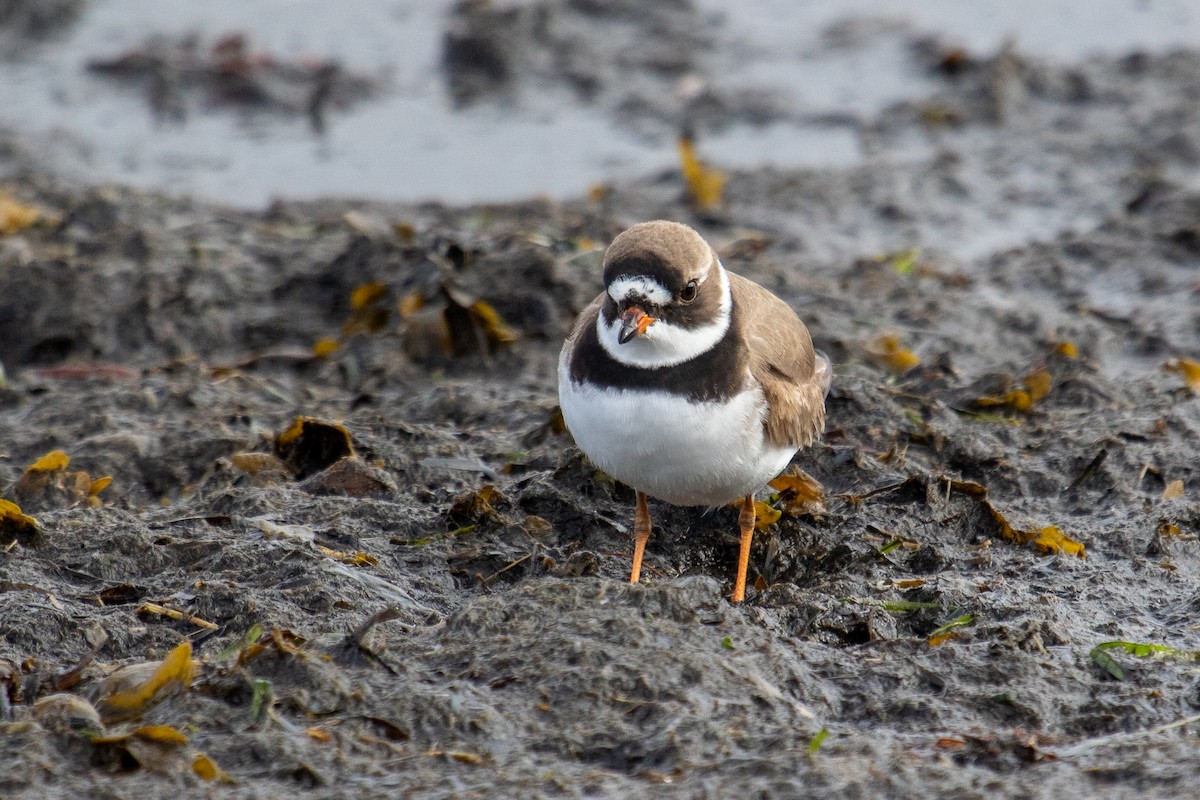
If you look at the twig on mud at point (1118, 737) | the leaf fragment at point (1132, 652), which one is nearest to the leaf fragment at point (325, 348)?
the leaf fragment at point (1132, 652)

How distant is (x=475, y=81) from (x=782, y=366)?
7.68 meters

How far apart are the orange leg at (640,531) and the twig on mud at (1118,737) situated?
1640mm

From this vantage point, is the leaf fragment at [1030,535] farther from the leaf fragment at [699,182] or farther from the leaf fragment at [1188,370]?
the leaf fragment at [699,182]

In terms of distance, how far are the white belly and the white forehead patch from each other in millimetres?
306

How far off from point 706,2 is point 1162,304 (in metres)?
6.43

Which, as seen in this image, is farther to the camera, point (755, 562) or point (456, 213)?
point (456, 213)

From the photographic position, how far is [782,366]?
4.98 metres

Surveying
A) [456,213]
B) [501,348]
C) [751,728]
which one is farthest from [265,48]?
[751,728]

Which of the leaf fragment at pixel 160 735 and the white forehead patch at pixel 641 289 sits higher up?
the white forehead patch at pixel 641 289

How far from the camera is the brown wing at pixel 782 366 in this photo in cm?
483

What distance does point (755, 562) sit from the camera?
5367mm

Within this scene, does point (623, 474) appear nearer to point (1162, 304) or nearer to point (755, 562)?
point (755, 562)

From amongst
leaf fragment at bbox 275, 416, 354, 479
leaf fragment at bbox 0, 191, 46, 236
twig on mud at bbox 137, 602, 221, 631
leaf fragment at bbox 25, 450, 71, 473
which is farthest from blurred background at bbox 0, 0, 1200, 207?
twig on mud at bbox 137, 602, 221, 631

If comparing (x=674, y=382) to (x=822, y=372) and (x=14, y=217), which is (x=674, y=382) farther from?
(x=14, y=217)
